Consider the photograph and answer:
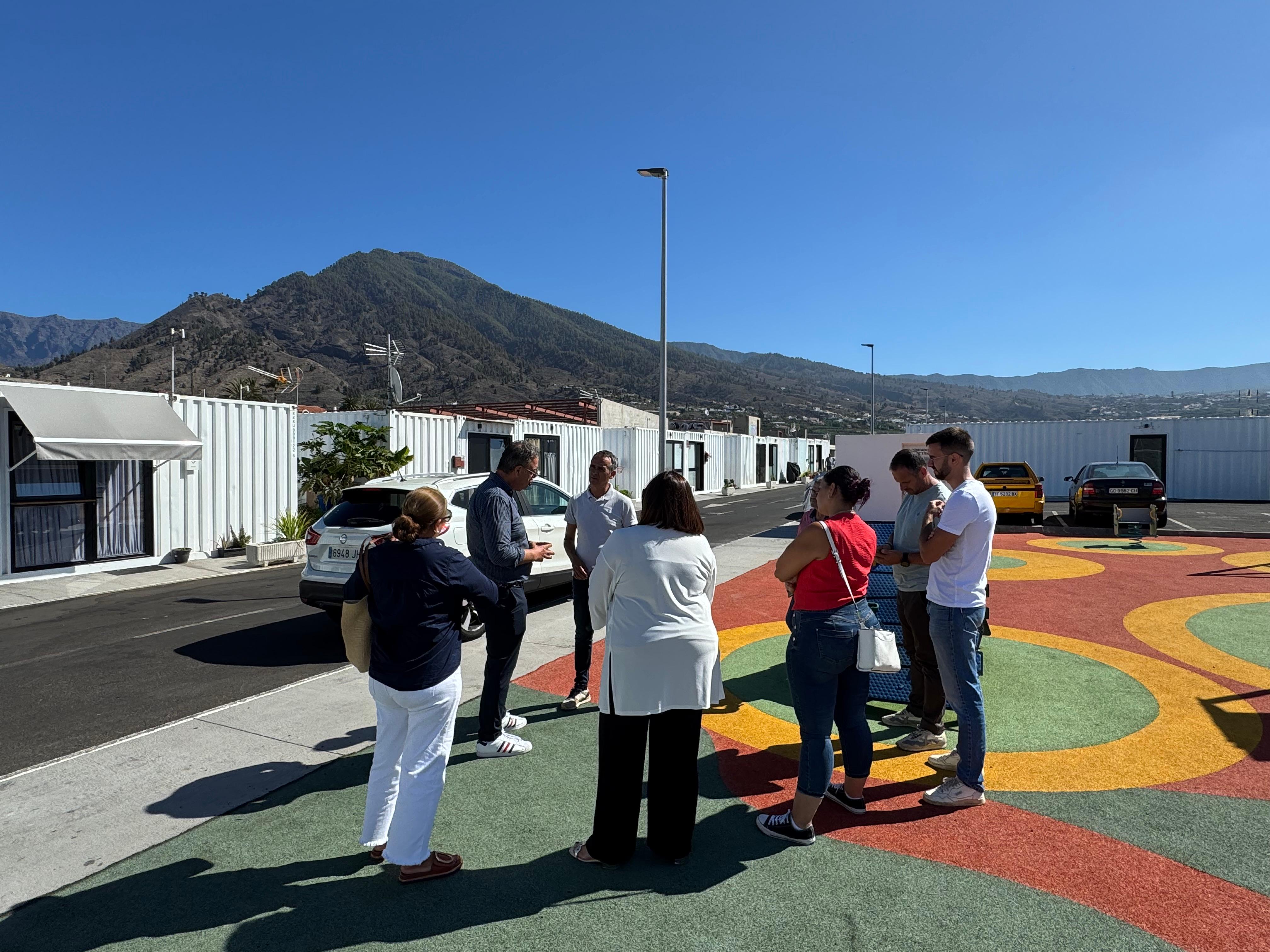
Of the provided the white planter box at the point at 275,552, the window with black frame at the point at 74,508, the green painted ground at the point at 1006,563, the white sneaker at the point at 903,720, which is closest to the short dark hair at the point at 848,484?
the white sneaker at the point at 903,720

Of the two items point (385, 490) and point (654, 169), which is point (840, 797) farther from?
point (654, 169)

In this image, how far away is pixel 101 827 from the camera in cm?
357

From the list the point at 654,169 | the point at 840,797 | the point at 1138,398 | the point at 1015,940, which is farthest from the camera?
the point at 1138,398

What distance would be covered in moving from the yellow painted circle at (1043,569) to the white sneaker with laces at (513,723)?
7.83 m

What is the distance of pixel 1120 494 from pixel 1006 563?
6.24 meters

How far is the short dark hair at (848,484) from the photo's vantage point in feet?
11.2

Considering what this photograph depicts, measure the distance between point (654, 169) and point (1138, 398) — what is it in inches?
6904

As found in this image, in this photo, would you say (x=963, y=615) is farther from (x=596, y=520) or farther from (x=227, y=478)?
(x=227, y=478)

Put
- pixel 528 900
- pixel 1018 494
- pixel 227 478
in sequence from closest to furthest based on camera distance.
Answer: pixel 528 900, pixel 227 478, pixel 1018 494

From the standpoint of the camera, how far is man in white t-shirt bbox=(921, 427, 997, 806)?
A: 3674 millimetres

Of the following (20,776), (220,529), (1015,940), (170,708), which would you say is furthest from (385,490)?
(220,529)

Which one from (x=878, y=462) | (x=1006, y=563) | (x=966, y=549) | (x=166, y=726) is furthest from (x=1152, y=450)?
(x=166, y=726)

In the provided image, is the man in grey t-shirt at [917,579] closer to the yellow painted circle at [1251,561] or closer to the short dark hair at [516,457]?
the short dark hair at [516,457]

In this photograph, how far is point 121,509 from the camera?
505 inches
